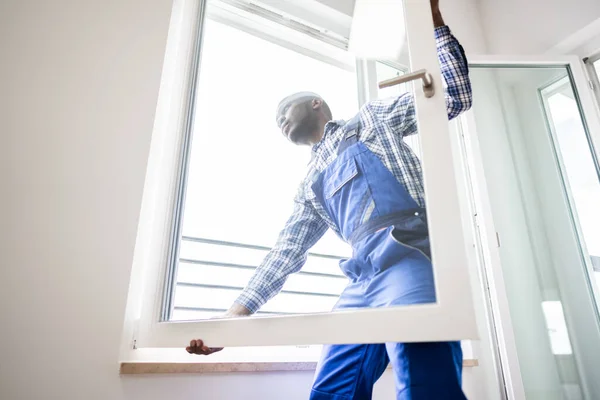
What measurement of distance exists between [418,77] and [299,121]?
508 mm

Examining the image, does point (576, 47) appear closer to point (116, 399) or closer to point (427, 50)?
point (427, 50)

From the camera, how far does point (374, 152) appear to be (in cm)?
93

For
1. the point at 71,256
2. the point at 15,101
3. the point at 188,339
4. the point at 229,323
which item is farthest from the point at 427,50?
the point at 15,101

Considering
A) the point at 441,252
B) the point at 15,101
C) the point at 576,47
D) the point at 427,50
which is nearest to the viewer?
the point at 441,252

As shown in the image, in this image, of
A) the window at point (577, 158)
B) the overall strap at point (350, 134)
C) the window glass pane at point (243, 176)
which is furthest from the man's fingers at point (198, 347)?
the window at point (577, 158)

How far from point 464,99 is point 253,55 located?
93 cm

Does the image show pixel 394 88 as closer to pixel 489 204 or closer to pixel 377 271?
pixel 377 271

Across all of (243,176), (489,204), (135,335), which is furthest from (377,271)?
(489,204)

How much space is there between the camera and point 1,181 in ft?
3.49

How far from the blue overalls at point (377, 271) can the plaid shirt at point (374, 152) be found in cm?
3

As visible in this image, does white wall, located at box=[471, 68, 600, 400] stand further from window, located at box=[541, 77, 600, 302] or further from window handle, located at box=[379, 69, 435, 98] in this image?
window handle, located at box=[379, 69, 435, 98]

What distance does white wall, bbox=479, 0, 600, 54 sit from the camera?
1.74m

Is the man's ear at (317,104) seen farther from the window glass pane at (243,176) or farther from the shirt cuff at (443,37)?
the shirt cuff at (443,37)

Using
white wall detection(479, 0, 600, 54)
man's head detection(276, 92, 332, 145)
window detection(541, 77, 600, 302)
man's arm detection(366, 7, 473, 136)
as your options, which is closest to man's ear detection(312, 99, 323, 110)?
man's head detection(276, 92, 332, 145)
